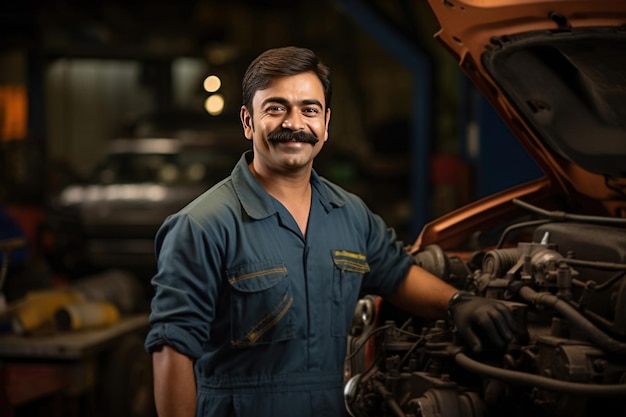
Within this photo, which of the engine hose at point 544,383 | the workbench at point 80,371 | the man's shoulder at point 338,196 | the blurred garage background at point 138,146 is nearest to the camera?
the engine hose at point 544,383

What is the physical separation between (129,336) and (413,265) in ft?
8.68

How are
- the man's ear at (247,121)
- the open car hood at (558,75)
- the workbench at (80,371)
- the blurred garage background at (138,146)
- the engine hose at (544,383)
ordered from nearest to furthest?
the engine hose at (544,383) → the open car hood at (558,75) → the man's ear at (247,121) → the workbench at (80,371) → the blurred garage background at (138,146)

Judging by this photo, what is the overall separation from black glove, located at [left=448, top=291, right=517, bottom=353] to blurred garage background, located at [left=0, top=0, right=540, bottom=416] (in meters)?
2.51

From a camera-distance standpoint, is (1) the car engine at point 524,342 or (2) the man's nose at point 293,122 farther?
(2) the man's nose at point 293,122

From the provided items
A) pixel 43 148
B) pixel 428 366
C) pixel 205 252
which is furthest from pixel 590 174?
pixel 43 148

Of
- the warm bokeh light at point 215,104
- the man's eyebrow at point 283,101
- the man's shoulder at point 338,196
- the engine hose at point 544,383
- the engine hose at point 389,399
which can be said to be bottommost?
the engine hose at point 389,399

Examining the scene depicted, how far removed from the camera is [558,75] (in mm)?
3068

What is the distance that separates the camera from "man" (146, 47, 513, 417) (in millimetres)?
2598

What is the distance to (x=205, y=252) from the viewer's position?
2.63 m

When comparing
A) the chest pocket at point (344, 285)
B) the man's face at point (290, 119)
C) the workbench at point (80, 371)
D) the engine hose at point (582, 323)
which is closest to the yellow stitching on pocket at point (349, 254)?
the chest pocket at point (344, 285)

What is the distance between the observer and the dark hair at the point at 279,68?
2.69m

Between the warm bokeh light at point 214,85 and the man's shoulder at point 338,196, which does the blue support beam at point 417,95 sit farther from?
the man's shoulder at point 338,196

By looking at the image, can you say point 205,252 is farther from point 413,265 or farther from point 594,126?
point 594,126

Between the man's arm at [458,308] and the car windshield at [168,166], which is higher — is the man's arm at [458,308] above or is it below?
below
